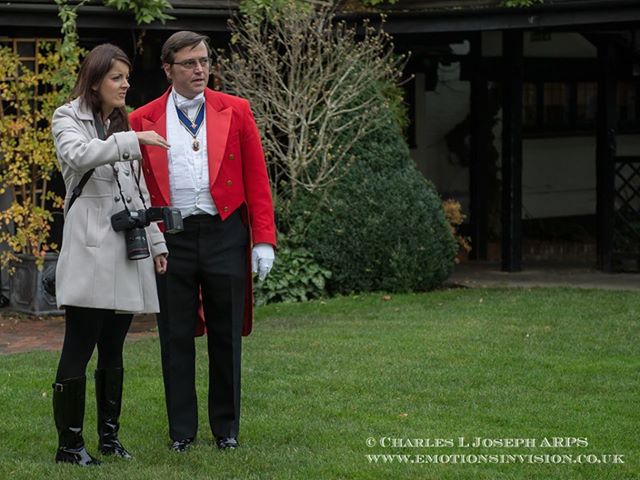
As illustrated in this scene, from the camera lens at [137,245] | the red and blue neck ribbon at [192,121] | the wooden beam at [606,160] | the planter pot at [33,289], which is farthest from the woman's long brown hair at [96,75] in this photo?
the wooden beam at [606,160]

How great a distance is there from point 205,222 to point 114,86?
779 millimetres

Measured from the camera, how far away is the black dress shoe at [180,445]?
5.90m

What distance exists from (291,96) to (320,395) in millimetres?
5292

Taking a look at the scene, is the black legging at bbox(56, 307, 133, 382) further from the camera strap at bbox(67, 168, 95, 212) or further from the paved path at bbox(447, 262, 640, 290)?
the paved path at bbox(447, 262, 640, 290)

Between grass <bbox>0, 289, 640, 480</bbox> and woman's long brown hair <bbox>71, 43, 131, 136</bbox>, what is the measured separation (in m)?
1.61

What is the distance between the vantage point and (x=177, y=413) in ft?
19.4

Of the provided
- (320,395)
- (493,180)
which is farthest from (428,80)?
(320,395)

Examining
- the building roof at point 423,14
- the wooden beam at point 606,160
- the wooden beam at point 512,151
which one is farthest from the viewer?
the wooden beam at point 606,160

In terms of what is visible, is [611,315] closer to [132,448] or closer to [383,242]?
[383,242]

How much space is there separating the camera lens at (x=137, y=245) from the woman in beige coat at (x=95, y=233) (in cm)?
4

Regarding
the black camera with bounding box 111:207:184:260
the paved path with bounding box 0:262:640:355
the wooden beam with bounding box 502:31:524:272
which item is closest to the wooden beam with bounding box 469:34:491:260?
the paved path with bounding box 0:262:640:355

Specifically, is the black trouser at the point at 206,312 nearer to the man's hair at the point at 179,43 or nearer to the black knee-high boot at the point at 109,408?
the black knee-high boot at the point at 109,408

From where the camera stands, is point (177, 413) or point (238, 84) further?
point (238, 84)

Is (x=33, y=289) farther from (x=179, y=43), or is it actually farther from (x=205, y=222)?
(x=179, y=43)
